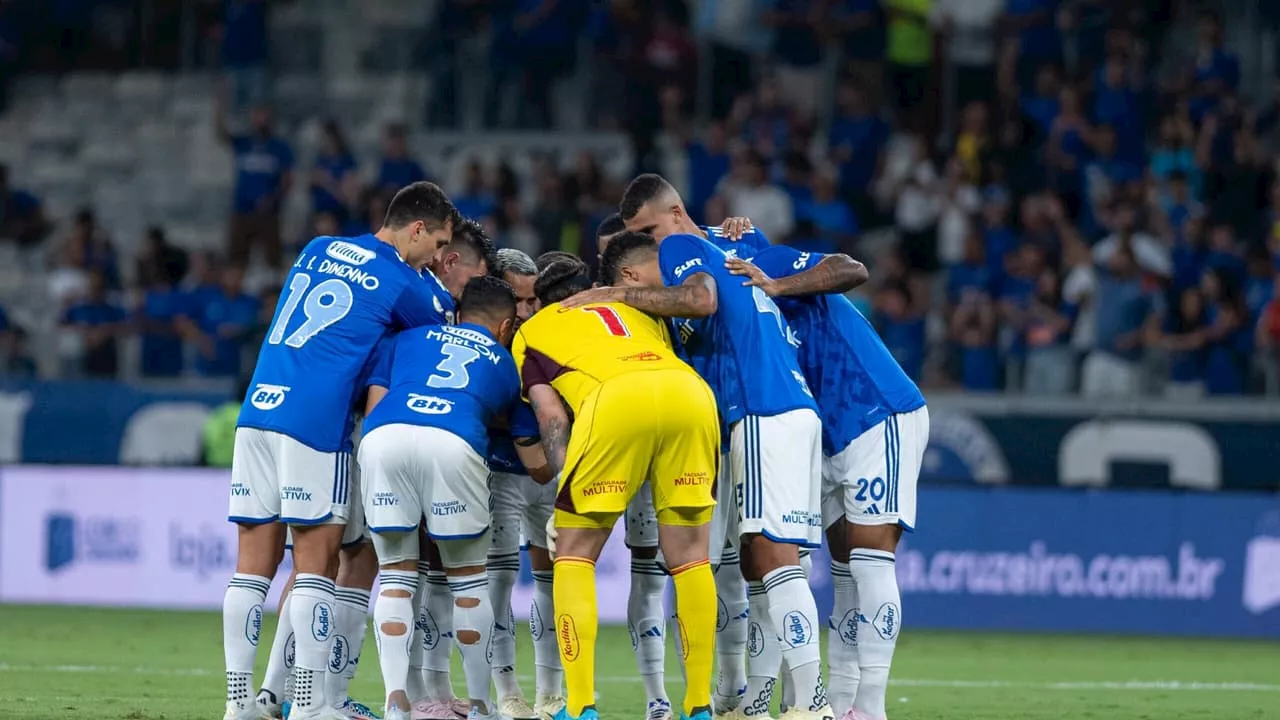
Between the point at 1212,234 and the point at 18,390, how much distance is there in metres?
11.4

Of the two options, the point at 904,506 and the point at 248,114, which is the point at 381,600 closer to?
the point at 904,506

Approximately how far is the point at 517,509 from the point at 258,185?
11869 millimetres

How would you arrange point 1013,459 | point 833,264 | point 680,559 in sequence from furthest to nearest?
point 1013,459 < point 833,264 < point 680,559

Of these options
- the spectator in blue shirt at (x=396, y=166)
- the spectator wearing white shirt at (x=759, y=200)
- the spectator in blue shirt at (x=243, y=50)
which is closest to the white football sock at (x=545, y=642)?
the spectator wearing white shirt at (x=759, y=200)

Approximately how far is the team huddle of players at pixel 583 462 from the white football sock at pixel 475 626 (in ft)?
0.04

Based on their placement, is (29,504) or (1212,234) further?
(1212,234)

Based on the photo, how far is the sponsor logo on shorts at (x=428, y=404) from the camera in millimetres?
8797

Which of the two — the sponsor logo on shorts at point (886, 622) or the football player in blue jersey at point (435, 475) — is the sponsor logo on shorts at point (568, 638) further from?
the sponsor logo on shorts at point (886, 622)

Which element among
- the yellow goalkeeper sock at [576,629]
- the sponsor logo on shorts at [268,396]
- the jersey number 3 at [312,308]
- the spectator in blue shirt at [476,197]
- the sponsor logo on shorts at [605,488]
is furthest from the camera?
the spectator in blue shirt at [476,197]

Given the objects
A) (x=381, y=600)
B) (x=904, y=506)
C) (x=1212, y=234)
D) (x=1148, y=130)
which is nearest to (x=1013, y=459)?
(x=1212, y=234)

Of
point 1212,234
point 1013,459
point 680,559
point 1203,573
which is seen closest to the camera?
point 680,559

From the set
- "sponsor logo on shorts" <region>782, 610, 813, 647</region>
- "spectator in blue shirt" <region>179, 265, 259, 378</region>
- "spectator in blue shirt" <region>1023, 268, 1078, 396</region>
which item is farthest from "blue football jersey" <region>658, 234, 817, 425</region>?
"spectator in blue shirt" <region>179, 265, 259, 378</region>

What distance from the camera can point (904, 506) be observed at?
29.3 feet

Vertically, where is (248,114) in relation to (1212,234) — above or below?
above
